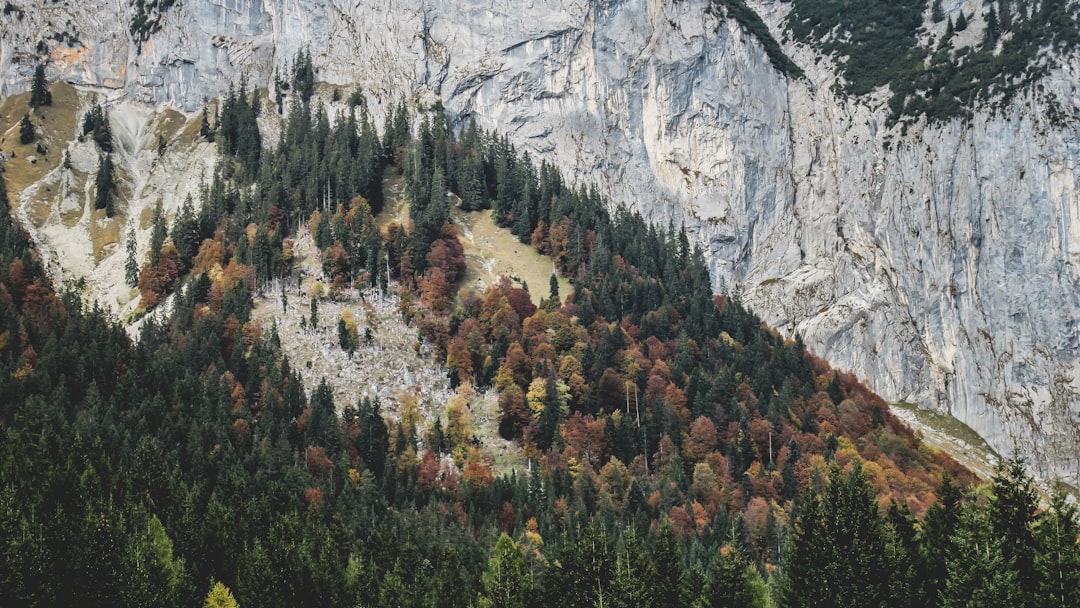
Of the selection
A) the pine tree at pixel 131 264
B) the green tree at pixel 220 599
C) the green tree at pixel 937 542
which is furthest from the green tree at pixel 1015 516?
the pine tree at pixel 131 264

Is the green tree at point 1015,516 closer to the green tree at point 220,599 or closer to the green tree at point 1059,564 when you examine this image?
the green tree at point 1059,564

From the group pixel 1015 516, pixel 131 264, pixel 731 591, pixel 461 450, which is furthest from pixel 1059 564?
pixel 131 264

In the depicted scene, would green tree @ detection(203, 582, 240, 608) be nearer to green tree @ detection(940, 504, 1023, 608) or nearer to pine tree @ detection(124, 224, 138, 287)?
green tree @ detection(940, 504, 1023, 608)

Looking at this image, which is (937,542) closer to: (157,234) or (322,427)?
(322,427)

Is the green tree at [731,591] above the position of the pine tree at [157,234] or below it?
below

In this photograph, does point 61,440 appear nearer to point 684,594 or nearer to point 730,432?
point 684,594

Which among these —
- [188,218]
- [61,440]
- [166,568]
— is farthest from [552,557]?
[188,218]
